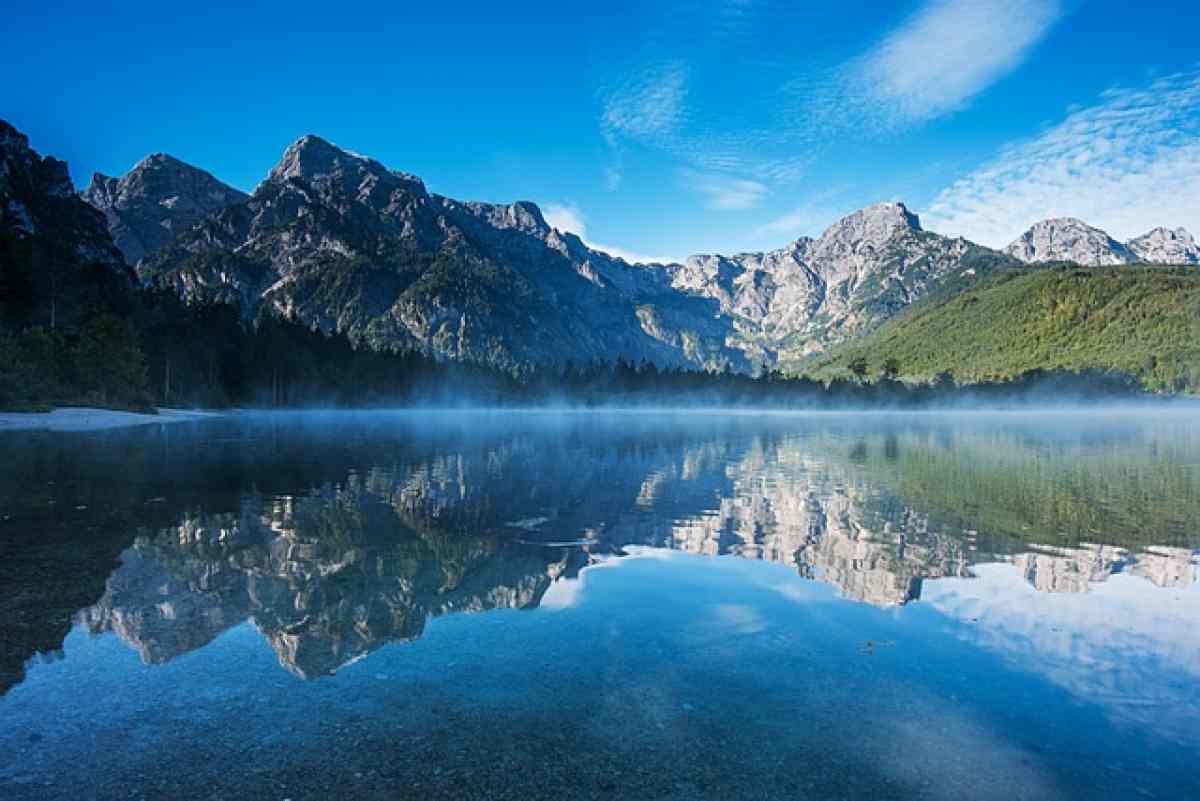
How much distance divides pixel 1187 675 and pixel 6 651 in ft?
50.8

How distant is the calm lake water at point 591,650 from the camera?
245 inches

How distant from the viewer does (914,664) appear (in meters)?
9.09

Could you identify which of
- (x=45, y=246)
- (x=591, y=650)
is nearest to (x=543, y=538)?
(x=591, y=650)

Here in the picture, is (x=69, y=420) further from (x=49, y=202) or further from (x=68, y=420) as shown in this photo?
(x=49, y=202)

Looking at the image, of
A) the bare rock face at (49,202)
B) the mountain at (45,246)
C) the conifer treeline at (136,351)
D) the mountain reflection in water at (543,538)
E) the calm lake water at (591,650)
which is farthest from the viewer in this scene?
the bare rock face at (49,202)

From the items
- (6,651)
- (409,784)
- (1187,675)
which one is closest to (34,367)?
(6,651)

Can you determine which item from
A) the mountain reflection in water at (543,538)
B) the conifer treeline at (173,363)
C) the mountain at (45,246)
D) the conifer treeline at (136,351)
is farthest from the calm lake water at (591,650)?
the mountain at (45,246)

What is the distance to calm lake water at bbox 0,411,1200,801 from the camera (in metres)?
6.23

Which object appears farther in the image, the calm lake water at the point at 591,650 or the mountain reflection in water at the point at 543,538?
the mountain reflection in water at the point at 543,538

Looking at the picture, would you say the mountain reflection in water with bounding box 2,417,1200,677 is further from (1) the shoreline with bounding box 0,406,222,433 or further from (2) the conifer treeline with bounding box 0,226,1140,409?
(2) the conifer treeline with bounding box 0,226,1140,409

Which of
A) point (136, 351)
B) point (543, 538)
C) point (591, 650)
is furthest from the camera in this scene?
point (136, 351)

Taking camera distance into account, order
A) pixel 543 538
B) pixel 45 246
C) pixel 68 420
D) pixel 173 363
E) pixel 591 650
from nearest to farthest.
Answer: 1. pixel 591 650
2. pixel 543 538
3. pixel 68 420
4. pixel 45 246
5. pixel 173 363

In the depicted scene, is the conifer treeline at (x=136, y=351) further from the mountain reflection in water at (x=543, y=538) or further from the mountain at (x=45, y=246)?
the mountain reflection in water at (x=543, y=538)

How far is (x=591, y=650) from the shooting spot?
9430 millimetres
